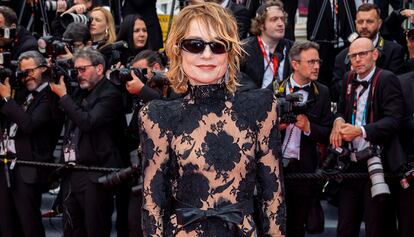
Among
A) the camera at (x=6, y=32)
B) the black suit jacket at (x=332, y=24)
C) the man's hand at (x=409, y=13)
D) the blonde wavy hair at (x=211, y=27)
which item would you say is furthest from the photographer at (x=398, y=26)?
the blonde wavy hair at (x=211, y=27)

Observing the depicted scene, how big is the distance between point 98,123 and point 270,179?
3609 millimetres

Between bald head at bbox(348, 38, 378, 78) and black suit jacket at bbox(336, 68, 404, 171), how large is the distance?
0.16 m

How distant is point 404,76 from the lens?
6988 millimetres

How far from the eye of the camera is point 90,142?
23.9 ft

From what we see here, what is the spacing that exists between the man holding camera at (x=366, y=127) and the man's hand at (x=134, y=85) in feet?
5.15

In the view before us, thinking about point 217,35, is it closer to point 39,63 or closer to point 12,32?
point 39,63

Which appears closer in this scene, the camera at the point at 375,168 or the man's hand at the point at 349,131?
the camera at the point at 375,168

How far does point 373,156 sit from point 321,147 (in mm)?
883

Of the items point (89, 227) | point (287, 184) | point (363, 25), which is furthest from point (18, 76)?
point (363, 25)

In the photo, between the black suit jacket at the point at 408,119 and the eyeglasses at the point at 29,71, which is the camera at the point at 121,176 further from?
the black suit jacket at the point at 408,119

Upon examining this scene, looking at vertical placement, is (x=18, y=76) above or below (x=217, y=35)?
below

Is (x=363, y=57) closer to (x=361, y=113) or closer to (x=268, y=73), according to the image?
(x=361, y=113)

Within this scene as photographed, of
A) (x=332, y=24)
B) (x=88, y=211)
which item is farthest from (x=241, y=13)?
(x=88, y=211)

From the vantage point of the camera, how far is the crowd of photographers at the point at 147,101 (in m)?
6.66
